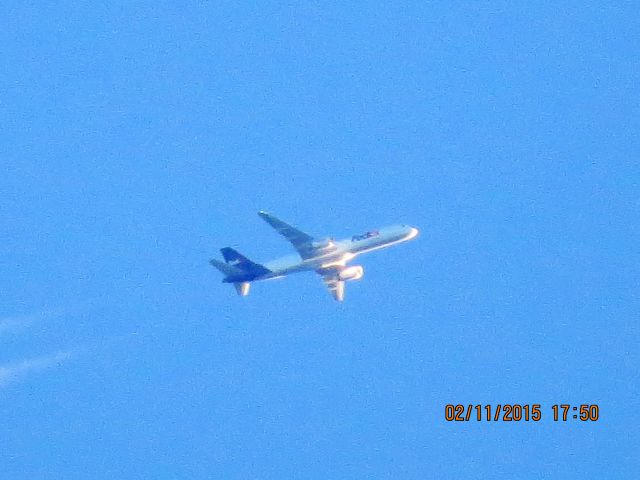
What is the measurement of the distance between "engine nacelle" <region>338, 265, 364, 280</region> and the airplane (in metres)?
2.59

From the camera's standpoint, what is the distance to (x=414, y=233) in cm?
14338

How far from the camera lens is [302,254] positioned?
139625 mm

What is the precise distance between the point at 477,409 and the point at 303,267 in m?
23.2

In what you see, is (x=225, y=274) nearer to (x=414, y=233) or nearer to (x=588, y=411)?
(x=414, y=233)

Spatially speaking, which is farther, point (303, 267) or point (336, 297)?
point (336, 297)

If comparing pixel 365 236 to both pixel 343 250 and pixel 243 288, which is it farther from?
pixel 243 288

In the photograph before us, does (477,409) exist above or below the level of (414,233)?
below

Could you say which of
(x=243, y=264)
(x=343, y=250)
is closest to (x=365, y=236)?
(x=343, y=250)

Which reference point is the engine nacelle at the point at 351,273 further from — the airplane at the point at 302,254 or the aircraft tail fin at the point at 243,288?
the aircraft tail fin at the point at 243,288

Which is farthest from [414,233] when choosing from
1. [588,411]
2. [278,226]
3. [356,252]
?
[588,411]

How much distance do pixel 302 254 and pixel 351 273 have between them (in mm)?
9326

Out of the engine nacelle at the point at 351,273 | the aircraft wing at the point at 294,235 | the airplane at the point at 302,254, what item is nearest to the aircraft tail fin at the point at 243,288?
the airplane at the point at 302,254

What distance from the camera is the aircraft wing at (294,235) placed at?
451 feet

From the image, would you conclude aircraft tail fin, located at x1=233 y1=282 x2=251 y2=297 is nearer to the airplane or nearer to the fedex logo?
the airplane
